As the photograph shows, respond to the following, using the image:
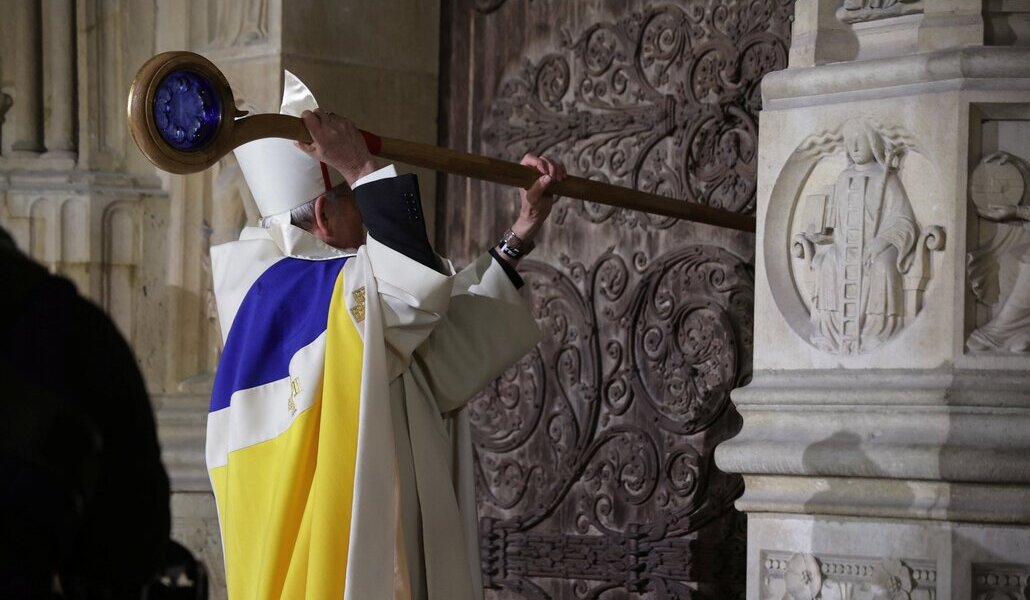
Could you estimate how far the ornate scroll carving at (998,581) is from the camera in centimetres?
352

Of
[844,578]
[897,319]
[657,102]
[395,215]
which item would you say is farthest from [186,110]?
[657,102]

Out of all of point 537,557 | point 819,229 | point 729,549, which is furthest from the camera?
point 537,557

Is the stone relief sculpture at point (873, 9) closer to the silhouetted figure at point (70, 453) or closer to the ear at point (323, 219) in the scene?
the ear at point (323, 219)

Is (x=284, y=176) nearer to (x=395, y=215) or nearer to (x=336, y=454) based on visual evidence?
(x=395, y=215)

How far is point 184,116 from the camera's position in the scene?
11.3 ft

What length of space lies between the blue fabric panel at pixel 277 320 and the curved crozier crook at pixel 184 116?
0.50 m

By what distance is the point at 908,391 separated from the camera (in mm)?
3641

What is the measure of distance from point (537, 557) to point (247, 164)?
5.31 ft

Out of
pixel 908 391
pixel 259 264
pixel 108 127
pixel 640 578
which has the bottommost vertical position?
pixel 640 578

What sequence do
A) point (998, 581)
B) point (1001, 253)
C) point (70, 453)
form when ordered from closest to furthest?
point (70, 453)
point (998, 581)
point (1001, 253)

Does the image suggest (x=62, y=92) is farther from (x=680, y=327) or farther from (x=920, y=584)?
(x=920, y=584)

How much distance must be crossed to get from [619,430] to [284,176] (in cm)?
143

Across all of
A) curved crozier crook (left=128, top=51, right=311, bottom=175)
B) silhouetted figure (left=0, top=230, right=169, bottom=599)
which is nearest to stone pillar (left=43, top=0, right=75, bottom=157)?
curved crozier crook (left=128, top=51, right=311, bottom=175)

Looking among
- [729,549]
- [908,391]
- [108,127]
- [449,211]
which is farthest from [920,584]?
[108,127]
